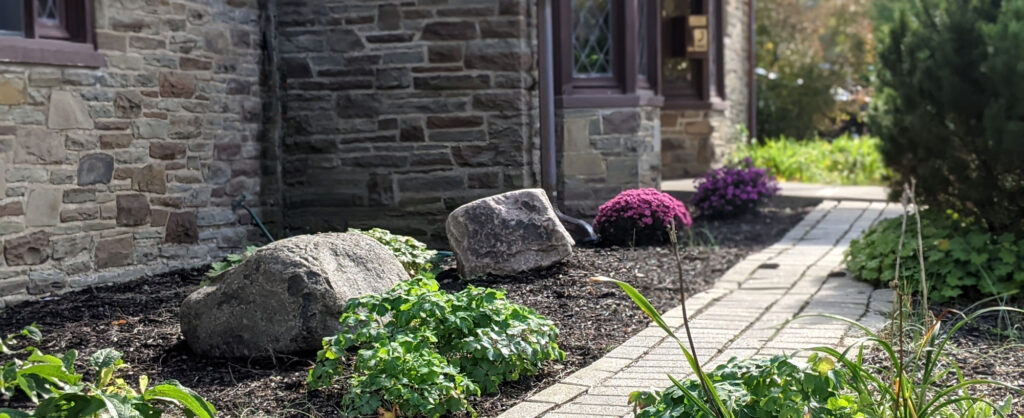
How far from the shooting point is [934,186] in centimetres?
614

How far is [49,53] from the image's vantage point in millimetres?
5949

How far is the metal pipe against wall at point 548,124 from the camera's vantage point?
26.2ft

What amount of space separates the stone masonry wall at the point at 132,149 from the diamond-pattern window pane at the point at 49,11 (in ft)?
0.74

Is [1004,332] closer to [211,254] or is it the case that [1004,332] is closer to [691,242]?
[691,242]

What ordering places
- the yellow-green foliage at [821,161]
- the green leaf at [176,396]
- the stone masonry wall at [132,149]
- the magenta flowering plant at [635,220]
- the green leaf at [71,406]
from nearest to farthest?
the green leaf at [71,406] < the green leaf at [176,396] < the stone masonry wall at [132,149] < the magenta flowering plant at [635,220] < the yellow-green foliage at [821,161]

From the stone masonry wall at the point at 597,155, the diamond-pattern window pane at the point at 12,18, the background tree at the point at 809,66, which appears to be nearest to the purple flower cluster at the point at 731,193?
the stone masonry wall at the point at 597,155

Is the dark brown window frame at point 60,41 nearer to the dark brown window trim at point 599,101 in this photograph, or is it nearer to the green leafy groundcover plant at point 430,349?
the green leafy groundcover plant at point 430,349

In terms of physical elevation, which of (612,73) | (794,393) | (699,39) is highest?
(699,39)

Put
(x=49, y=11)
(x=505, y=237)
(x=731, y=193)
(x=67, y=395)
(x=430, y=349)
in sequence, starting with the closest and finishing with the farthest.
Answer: (x=67, y=395), (x=430, y=349), (x=505, y=237), (x=49, y=11), (x=731, y=193)

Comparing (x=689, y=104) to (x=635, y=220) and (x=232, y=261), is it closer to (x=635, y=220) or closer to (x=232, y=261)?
(x=635, y=220)

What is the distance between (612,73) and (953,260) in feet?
13.0

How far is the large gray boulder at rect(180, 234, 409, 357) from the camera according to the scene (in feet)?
14.6

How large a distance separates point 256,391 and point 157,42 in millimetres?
3472

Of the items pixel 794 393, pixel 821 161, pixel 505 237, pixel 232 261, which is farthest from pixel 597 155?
pixel 794 393
